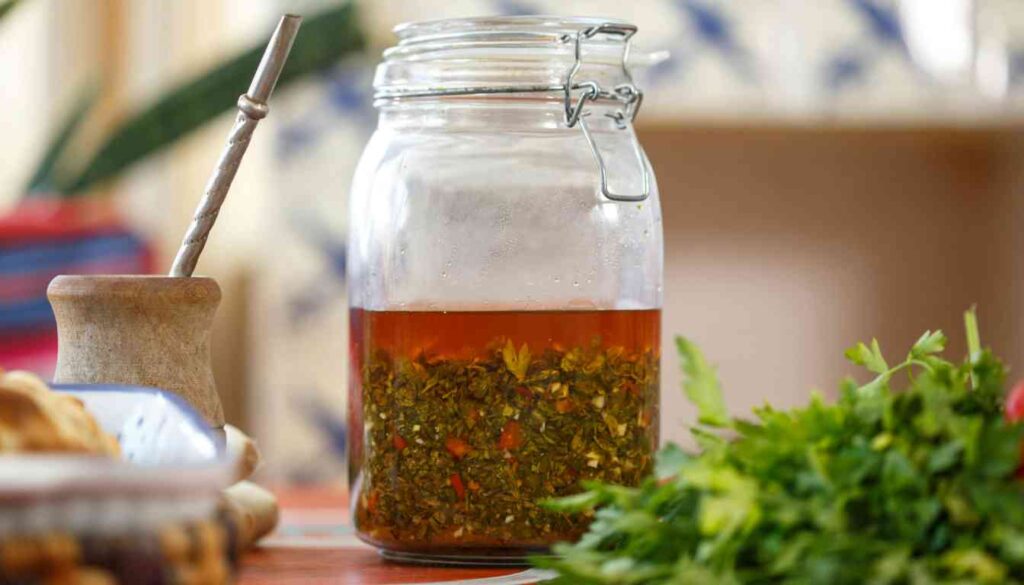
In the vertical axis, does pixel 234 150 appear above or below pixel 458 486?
above

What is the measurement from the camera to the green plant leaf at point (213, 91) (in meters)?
1.54

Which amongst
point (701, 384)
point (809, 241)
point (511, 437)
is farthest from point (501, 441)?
point (809, 241)

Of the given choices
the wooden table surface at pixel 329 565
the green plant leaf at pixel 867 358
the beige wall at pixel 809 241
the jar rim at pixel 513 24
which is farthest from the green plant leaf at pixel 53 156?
the green plant leaf at pixel 867 358

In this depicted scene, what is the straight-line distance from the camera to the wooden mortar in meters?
0.64

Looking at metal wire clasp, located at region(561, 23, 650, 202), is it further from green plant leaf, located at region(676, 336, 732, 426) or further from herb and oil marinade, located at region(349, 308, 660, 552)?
green plant leaf, located at region(676, 336, 732, 426)

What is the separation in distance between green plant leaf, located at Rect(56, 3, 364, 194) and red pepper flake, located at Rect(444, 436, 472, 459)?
0.88 m

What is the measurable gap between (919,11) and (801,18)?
14cm

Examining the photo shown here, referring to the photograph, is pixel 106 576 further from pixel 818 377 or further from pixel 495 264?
pixel 818 377

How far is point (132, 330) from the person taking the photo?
25.5 inches

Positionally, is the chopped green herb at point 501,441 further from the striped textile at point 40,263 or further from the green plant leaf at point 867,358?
the striped textile at point 40,263

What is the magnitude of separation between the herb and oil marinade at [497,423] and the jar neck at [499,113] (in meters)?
0.10

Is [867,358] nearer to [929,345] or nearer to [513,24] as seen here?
[929,345]

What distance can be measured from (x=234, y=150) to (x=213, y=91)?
0.92 metres

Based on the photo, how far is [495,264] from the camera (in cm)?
72
